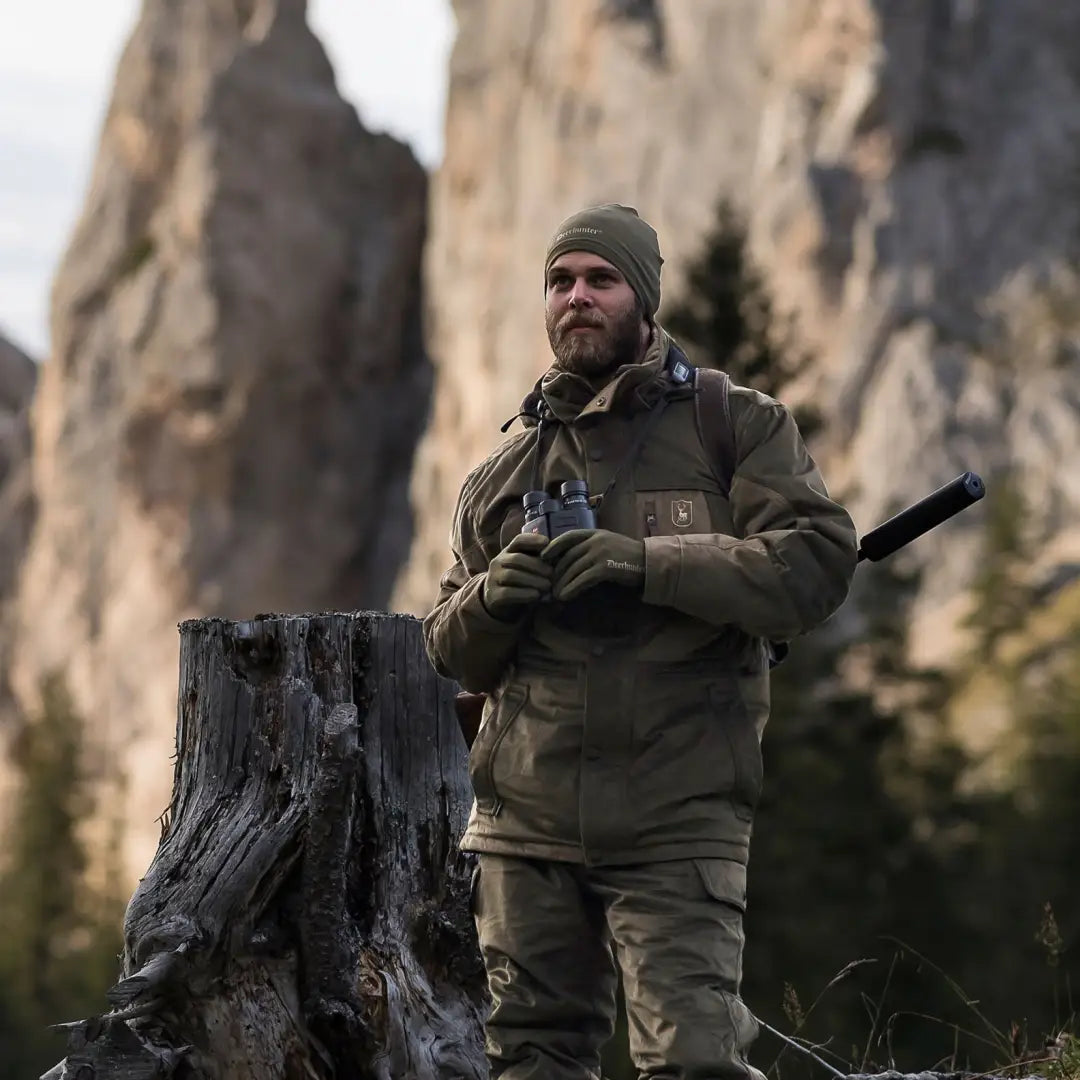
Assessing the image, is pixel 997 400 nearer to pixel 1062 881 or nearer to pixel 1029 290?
pixel 1029 290

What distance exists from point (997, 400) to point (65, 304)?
76.6 ft

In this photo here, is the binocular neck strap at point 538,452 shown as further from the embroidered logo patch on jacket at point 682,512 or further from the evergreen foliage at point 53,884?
the evergreen foliage at point 53,884

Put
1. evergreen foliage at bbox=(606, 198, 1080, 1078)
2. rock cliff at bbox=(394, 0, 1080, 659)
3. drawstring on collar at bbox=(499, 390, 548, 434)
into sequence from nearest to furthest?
drawstring on collar at bbox=(499, 390, 548, 434), evergreen foliage at bbox=(606, 198, 1080, 1078), rock cliff at bbox=(394, 0, 1080, 659)

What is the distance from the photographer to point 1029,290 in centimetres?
3697

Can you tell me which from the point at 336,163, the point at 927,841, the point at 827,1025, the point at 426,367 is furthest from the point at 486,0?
the point at 827,1025

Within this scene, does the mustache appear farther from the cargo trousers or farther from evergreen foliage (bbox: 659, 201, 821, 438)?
evergreen foliage (bbox: 659, 201, 821, 438)

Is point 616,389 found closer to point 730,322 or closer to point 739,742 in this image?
point 739,742

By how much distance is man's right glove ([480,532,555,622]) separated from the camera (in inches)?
140

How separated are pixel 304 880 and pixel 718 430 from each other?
1.40 metres

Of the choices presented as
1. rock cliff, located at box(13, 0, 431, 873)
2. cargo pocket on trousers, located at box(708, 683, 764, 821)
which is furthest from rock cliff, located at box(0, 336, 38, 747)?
cargo pocket on trousers, located at box(708, 683, 764, 821)

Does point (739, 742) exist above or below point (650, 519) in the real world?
below

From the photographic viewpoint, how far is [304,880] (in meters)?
4.26

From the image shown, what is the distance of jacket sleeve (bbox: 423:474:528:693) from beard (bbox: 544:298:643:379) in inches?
13.9

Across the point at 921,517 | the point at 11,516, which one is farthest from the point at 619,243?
the point at 11,516
